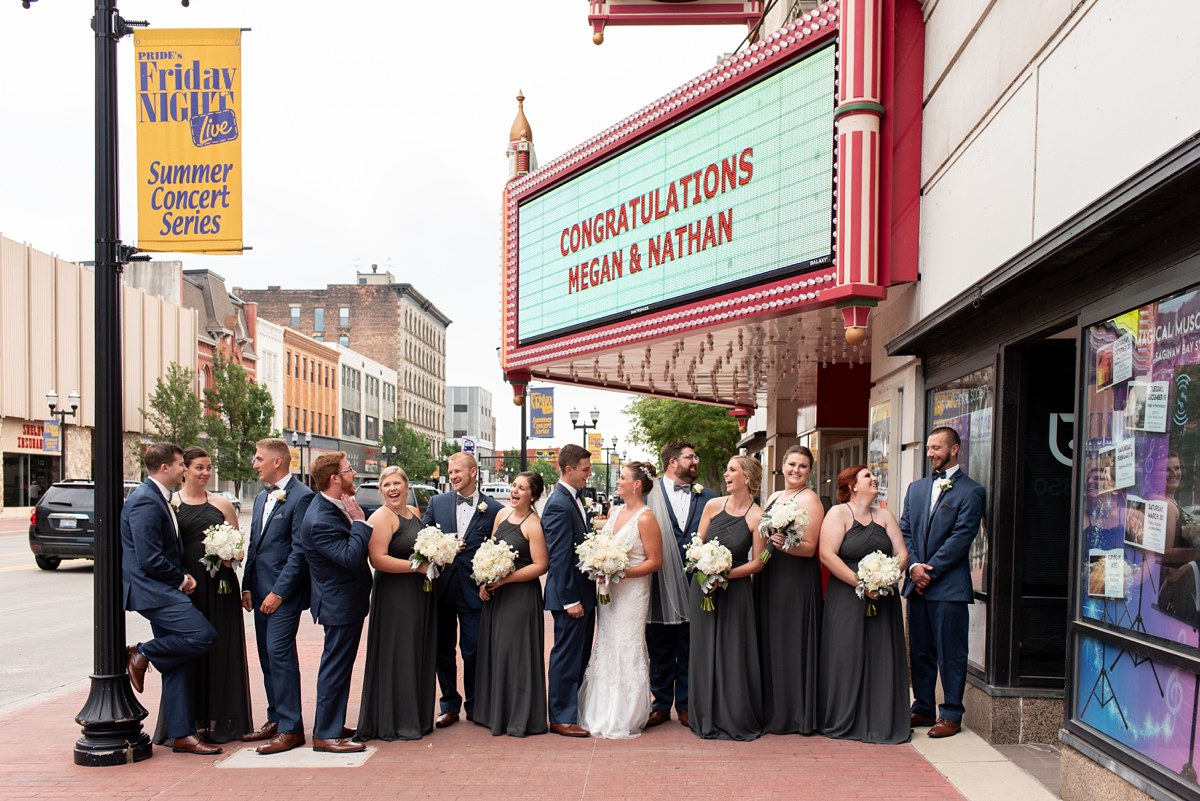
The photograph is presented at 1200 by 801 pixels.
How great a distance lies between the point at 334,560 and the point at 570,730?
6.45 ft

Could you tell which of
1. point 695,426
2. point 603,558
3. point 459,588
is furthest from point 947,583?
point 695,426

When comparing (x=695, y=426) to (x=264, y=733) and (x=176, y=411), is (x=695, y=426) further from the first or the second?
(x=264, y=733)

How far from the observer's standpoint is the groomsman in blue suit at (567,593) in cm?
739

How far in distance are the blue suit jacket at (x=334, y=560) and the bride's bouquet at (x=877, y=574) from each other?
3152 mm

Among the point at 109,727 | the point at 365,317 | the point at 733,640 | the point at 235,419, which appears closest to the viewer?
the point at 109,727

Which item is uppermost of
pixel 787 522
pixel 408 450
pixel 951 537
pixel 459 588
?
pixel 787 522

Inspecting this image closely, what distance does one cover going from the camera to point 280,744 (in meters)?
6.85

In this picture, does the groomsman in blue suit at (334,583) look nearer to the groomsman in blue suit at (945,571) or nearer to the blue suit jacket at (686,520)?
the blue suit jacket at (686,520)

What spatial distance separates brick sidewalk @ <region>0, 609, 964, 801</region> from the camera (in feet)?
19.6

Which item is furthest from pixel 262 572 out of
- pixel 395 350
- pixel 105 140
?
pixel 395 350

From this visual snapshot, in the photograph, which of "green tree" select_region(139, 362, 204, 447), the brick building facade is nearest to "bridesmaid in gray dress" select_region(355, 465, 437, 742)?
"green tree" select_region(139, 362, 204, 447)

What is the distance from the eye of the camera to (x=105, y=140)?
6.94 metres

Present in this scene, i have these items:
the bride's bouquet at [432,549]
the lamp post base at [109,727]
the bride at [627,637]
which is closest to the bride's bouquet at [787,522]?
the bride at [627,637]

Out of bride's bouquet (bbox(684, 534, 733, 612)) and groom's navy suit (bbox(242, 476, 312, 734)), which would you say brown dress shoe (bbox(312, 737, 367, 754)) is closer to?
groom's navy suit (bbox(242, 476, 312, 734))
